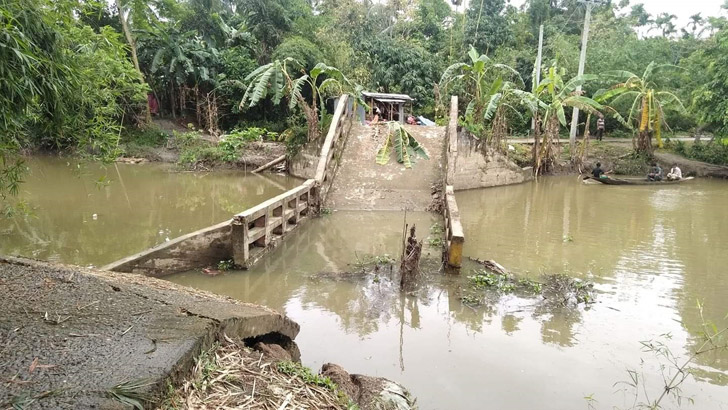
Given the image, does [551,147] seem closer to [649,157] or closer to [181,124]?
[649,157]

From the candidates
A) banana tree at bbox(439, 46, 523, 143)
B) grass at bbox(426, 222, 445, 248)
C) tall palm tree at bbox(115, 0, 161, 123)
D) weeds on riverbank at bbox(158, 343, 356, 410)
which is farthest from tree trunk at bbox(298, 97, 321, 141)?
weeds on riverbank at bbox(158, 343, 356, 410)

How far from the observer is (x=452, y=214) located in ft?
30.2

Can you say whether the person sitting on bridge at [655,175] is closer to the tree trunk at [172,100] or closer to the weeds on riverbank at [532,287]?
the weeds on riverbank at [532,287]

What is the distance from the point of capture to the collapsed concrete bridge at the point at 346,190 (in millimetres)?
7477

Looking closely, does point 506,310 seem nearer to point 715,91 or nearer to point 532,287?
point 532,287

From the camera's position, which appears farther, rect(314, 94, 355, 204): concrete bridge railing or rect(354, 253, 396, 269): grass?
rect(314, 94, 355, 204): concrete bridge railing

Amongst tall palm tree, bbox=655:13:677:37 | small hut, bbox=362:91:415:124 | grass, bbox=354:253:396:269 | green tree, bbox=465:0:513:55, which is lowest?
grass, bbox=354:253:396:269

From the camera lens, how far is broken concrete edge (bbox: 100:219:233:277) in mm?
6809

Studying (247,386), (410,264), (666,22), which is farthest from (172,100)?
(666,22)

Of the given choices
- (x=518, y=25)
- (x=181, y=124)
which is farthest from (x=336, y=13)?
(x=518, y=25)

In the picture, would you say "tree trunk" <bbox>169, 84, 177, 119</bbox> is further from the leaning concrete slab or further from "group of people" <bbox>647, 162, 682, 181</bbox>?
the leaning concrete slab

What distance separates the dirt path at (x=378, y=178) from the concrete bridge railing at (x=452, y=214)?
2.38 ft

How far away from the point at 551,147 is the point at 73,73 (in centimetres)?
1774

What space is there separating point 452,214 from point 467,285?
6.43ft
